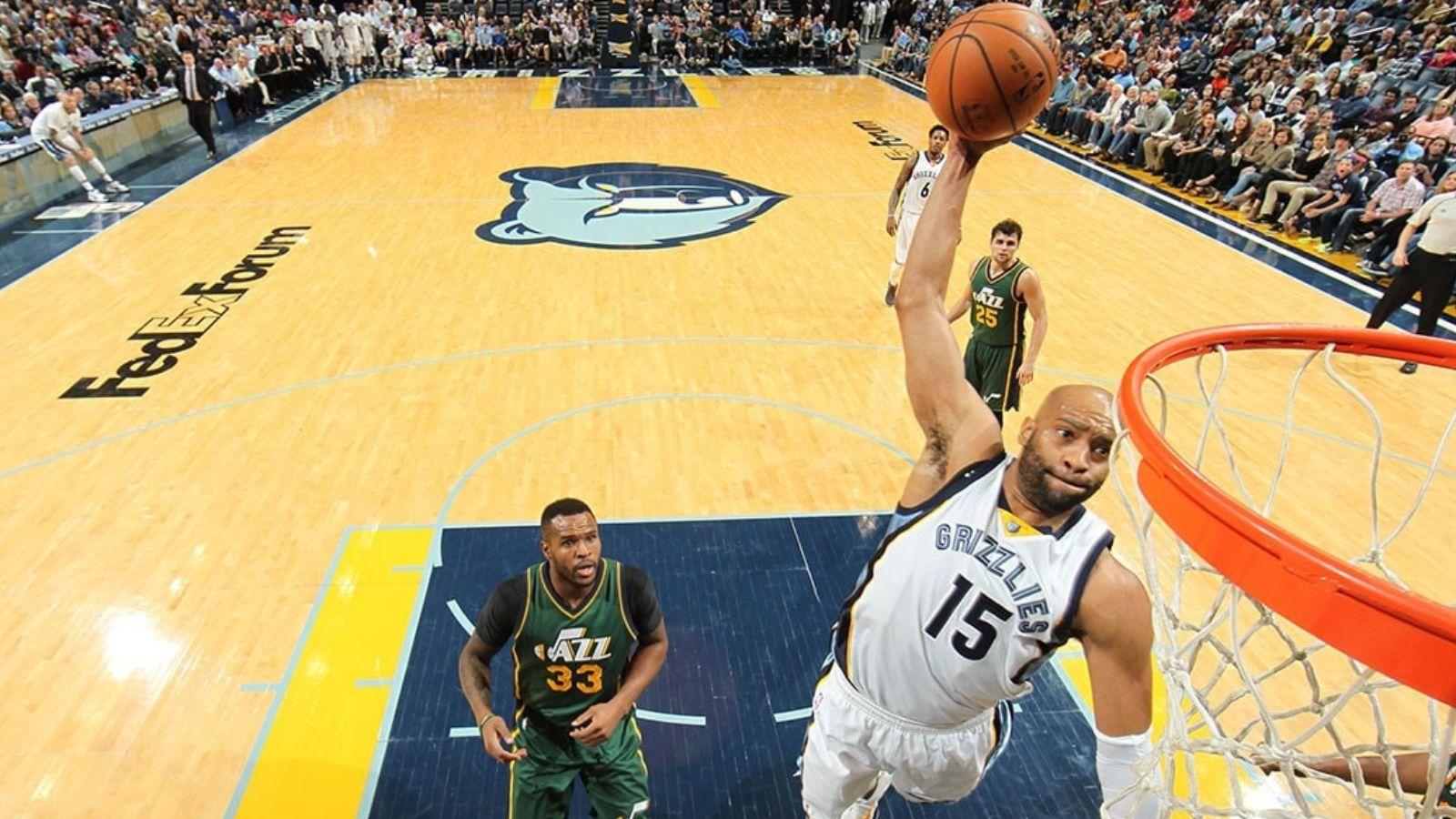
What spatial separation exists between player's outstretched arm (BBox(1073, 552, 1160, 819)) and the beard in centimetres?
13

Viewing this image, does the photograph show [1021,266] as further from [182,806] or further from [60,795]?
[60,795]

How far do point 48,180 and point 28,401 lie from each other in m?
6.62

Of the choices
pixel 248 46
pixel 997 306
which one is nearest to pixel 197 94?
pixel 248 46

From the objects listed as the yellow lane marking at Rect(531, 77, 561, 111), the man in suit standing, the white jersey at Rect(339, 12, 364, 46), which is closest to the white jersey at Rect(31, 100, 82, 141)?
the man in suit standing

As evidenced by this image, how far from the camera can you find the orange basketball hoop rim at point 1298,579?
4.54 feet

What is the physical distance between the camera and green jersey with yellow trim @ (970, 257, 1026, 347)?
Answer: 512 centimetres

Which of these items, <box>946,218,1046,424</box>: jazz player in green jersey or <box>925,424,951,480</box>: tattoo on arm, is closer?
<box>925,424,951,480</box>: tattoo on arm

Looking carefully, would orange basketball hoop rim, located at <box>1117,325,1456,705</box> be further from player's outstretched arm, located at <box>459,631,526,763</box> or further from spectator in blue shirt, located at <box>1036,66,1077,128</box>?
spectator in blue shirt, located at <box>1036,66,1077,128</box>

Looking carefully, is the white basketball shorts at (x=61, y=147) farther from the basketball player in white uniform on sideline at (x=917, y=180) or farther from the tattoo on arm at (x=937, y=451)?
the tattoo on arm at (x=937, y=451)

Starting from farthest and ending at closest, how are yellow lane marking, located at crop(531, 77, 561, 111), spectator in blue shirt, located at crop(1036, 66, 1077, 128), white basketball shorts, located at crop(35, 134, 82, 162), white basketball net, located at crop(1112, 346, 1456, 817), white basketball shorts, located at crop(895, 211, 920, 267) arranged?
yellow lane marking, located at crop(531, 77, 561, 111)
spectator in blue shirt, located at crop(1036, 66, 1077, 128)
white basketball shorts, located at crop(35, 134, 82, 162)
white basketball shorts, located at crop(895, 211, 920, 267)
white basketball net, located at crop(1112, 346, 1456, 817)

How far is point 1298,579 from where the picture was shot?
1.55m

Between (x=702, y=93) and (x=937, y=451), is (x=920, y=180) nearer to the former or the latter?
(x=937, y=451)

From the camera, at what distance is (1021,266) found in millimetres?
5117

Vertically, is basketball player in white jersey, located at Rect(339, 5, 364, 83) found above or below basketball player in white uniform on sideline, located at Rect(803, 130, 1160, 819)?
below
